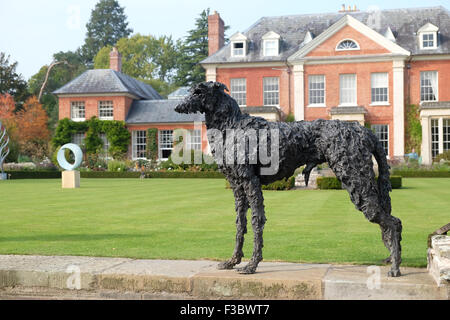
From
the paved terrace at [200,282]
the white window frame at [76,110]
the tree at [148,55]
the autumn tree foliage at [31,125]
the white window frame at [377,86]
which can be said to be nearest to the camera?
the paved terrace at [200,282]

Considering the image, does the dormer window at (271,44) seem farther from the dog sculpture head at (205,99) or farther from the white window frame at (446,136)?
the dog sculpture head at (205,99)

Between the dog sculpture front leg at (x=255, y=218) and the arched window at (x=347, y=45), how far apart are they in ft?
98.2

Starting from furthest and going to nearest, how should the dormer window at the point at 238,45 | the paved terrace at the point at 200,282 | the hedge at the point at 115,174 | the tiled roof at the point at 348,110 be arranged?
1. the dormer window at the point at 238,45
2. the tiled roof at the point at 348,110
3. the hedge at the point at 115,174
4. the paved terrace at the point at 200,282

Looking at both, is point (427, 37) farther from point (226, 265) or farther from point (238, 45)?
point (226, 265)

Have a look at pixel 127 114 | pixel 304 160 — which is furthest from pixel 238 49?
pixel 304 160

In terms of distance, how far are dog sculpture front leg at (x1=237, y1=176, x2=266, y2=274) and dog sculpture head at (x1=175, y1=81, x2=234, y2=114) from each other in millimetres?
820

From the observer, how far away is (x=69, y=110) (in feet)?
125

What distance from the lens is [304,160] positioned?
4.84 metres

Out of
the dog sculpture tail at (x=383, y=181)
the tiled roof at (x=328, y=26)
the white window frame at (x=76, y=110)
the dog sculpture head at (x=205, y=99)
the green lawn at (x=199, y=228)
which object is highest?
the tiled roof at (x=328, y=26)

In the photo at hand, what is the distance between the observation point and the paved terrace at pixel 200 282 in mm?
4223

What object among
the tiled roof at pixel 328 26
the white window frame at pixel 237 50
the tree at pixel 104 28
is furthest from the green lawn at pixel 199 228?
the tree at pixel 104 28

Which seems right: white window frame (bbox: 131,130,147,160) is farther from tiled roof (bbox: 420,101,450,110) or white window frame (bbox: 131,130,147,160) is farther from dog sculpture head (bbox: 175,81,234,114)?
dog sculpture head (bbox: 175,81,234,114)

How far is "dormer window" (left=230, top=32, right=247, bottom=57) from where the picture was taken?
113 feet

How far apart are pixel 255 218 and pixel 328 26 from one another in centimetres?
3206
